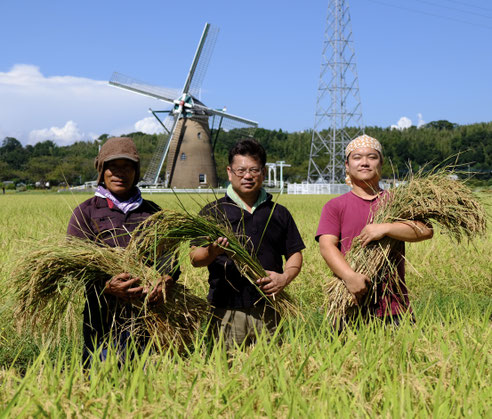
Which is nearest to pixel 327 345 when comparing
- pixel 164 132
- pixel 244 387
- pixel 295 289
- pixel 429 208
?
pixel 244 387

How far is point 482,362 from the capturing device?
1832mm

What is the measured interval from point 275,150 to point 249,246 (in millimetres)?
85687

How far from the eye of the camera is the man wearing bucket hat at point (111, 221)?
2258mm

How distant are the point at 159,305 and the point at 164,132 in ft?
116

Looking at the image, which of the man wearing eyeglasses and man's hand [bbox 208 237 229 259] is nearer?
man's hand [bbox 208 237 229 259]

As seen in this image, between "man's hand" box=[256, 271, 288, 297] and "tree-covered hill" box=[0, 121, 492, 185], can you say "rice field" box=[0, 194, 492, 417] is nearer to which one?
"man's hand" box=[256, 271, 288, 297]

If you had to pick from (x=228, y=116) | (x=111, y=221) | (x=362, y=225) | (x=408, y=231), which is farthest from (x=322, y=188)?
(x=111, y=221)

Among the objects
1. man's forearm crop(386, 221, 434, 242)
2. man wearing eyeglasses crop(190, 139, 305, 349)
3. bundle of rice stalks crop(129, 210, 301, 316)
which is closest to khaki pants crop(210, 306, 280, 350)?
man wearing eyeglasses crop(190, 139, 305, 349)

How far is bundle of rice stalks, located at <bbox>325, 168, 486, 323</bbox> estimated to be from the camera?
7.86 ft

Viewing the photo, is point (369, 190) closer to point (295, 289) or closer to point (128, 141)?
point (128, 141)

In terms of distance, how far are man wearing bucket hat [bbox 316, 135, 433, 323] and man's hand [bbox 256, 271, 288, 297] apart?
272 millimetres

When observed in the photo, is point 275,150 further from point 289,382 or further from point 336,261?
point 289,382

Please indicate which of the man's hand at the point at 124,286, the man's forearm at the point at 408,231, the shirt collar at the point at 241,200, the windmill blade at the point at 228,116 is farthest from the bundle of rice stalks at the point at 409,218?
the windmill blade at the point at 228,116

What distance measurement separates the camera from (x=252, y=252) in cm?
230
